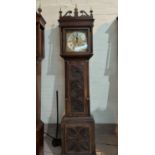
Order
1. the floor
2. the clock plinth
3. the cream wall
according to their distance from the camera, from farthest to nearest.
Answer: the cream wall < the floor < the clock plinth

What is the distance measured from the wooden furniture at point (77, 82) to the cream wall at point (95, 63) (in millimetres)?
327

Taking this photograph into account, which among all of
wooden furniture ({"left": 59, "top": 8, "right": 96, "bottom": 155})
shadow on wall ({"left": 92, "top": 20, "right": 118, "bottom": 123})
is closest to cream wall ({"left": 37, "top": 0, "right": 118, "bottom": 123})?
shadow on wall ({"left": 92, "top": 20, "right": 118, "bottom": 123})

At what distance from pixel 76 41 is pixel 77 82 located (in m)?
0.39

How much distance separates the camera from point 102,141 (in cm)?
237

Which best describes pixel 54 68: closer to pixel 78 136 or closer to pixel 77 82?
pixel 77 82

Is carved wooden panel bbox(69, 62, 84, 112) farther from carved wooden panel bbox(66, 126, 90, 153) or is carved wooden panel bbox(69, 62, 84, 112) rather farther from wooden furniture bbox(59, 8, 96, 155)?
carved wooden panel bbox(66, 126, 90, 153)

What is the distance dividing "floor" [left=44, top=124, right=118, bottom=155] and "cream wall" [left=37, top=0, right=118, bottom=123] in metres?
0.08

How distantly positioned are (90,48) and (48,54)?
0.56m

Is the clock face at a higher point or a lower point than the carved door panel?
higher

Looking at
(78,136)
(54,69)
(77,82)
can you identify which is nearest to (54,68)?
(54,69)

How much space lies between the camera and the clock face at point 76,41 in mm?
2135

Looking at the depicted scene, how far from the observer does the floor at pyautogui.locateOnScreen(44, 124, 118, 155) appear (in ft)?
7.21
